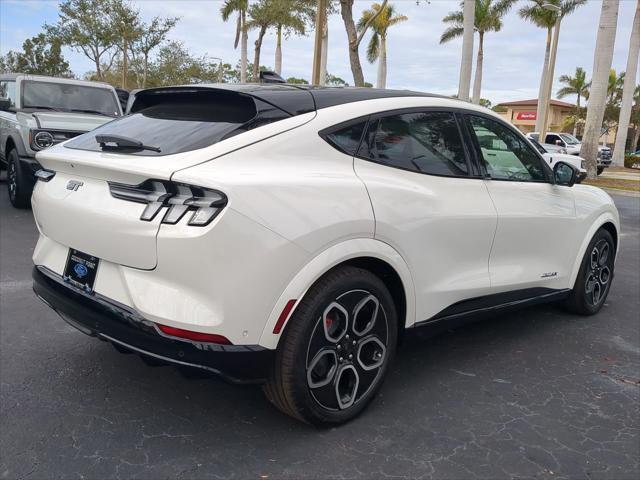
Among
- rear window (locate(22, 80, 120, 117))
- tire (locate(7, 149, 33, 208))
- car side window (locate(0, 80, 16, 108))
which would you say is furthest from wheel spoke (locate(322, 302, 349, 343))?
car side window (locate(0, 80, 16, 108))

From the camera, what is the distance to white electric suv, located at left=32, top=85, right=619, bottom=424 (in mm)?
2398

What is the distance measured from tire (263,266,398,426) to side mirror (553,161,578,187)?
2066mm

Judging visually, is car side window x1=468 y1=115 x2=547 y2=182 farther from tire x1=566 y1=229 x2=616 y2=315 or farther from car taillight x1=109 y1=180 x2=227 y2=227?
car taillight x1=109 y1=180 x2=227 y2=227

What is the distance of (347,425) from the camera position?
295cm

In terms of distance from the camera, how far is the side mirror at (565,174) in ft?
14.2

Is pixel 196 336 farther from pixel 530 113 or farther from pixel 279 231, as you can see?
pixel 530 113

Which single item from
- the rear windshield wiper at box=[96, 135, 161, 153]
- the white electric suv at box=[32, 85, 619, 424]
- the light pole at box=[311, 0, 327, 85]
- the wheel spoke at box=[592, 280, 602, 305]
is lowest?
the wheel spoke at box=[592, 280, 602, 305]

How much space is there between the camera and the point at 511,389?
136 inches

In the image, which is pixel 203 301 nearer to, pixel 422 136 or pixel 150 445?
pixel 150 445

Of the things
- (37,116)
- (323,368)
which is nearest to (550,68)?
(37,116)

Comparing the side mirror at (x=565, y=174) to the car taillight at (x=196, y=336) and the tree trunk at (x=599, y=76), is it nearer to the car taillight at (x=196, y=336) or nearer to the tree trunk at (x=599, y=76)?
the car taillight at (x=196, y=336)

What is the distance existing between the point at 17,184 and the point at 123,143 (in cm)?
656

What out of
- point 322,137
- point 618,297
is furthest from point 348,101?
point 618,297

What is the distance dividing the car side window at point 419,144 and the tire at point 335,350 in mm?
677
